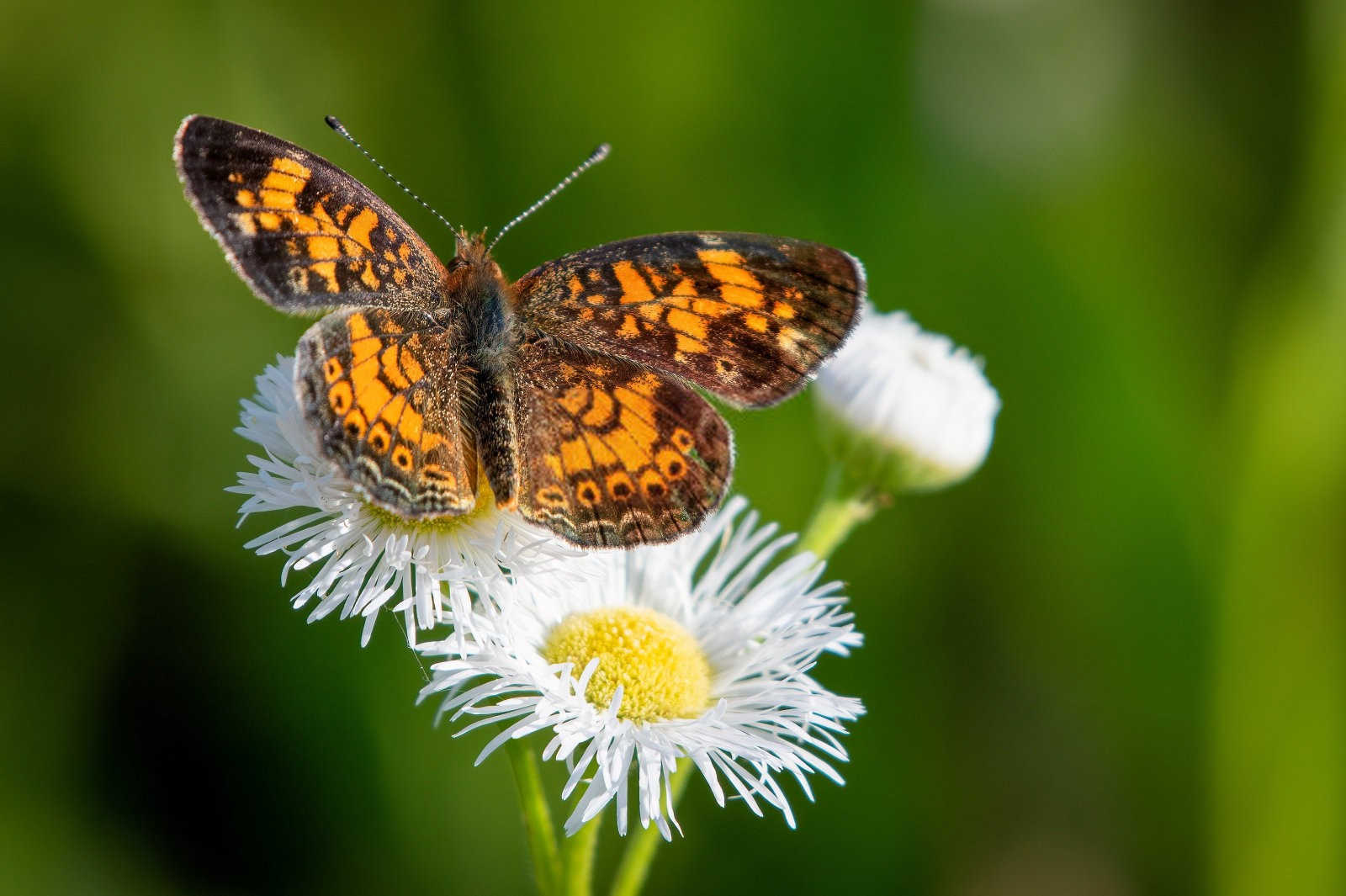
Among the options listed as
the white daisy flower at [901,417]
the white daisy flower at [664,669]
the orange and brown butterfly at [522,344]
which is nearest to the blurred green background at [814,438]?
the white daisy flower at [901,417]

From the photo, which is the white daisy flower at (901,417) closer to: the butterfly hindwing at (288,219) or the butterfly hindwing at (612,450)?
the butterfly hindwing at (612,450)

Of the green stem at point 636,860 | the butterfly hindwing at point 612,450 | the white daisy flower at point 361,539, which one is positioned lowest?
the green stem at point 636,860

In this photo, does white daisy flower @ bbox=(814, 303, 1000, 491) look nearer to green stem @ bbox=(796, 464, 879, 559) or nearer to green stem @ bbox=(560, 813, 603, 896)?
green stem @ bbox=(796, 464, 879, 559)

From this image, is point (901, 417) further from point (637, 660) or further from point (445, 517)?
point (445, 517)

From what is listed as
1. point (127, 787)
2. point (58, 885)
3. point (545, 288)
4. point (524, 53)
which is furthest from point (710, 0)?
point (58, 885)

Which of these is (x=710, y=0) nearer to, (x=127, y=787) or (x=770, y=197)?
(x=770, y=197)
